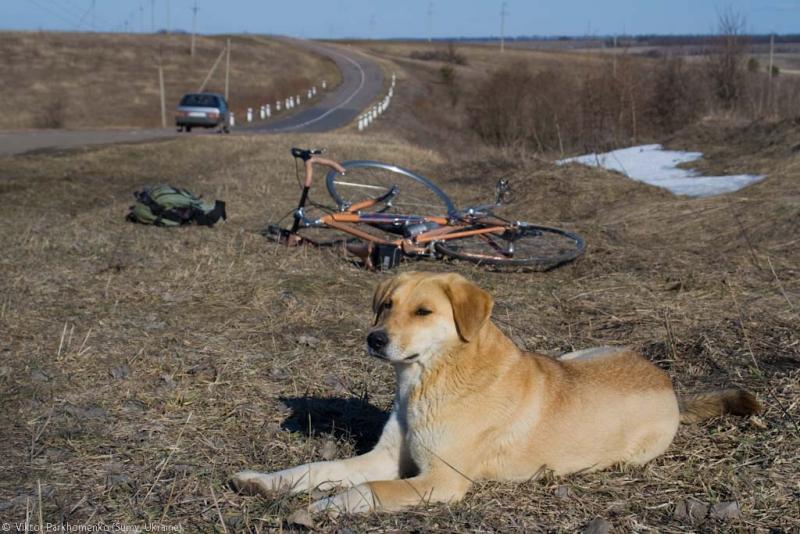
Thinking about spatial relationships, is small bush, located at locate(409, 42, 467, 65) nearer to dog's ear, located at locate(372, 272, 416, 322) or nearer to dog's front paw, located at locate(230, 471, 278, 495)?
dog's ear, located at locate(372, 272, 416, 322)

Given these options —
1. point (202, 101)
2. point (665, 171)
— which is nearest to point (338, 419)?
point (665, 171)

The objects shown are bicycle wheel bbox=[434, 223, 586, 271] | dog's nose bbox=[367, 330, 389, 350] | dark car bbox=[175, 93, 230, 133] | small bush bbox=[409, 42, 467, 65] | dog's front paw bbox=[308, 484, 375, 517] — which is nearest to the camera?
dog's front paw bbox=[308, 484, 375, 517]

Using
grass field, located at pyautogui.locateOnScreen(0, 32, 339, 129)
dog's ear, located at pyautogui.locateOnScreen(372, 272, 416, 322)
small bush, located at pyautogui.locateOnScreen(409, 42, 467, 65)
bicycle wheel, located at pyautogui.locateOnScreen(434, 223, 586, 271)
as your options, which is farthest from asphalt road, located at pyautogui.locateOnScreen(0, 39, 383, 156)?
dog's ear, located at pyautogui.locateOnScreen(372, 272, 416, 322)

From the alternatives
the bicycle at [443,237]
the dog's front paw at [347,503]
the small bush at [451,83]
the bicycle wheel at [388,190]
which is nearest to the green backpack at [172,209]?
the bicycle at [443,237]

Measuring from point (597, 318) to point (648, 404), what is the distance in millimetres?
2933

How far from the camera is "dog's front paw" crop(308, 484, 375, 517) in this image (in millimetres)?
3951

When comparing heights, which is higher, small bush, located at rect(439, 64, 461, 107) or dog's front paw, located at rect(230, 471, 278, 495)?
small bush, located at rect(439, 64, 461, 107)

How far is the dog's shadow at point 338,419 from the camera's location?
16.5 feet

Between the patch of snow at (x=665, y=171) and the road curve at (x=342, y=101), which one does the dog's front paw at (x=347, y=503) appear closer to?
the patch of snow at (x=665, y=171)

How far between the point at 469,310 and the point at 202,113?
37157mm

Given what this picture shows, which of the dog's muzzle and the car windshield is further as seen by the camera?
the car windshield

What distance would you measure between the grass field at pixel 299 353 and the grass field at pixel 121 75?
147 feet

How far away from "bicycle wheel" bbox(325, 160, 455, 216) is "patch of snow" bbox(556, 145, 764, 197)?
272 cm

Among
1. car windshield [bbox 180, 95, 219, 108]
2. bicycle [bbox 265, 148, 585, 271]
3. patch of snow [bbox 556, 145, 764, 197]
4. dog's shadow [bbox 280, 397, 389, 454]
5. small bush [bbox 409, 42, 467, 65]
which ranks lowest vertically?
dog's shadow [bbox 280, 397, 389, 454]
